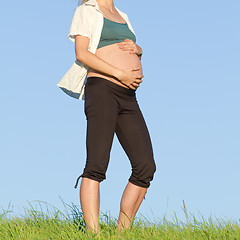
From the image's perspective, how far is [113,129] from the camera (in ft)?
13.0

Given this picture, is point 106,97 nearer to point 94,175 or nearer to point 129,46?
point 129,46

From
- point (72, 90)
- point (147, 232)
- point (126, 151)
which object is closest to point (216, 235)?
point (147, 232)

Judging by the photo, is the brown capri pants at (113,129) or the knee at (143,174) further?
the knee at (143,174)

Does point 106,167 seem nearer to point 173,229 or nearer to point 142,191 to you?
point 142,191

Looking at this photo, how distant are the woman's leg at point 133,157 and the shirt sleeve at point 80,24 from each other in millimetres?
787

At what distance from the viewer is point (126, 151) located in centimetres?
419

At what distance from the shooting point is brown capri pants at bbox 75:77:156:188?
153 inches

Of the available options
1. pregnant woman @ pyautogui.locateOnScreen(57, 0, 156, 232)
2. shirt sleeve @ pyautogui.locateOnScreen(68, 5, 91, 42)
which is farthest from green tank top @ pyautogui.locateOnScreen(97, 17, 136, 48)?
shirt sleeve @ pyautogui.locateOnScreen(68, 5, 91, 42)

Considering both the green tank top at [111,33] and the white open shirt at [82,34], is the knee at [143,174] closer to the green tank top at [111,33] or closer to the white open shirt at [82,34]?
the white open shirt at [82,34]

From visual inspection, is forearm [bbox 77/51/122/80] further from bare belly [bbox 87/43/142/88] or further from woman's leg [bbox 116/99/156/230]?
woman's leg [bbox 116/99/156/230]

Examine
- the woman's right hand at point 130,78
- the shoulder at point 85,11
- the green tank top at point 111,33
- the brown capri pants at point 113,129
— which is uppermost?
the shoulder at point 85,11

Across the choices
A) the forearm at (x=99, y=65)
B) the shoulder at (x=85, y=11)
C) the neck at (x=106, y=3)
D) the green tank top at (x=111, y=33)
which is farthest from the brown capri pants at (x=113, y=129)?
the neck at (x=106, y=3)

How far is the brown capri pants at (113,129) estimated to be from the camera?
3889 mm

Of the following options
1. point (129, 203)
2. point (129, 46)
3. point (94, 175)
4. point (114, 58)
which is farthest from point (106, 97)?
point (129, 203)
